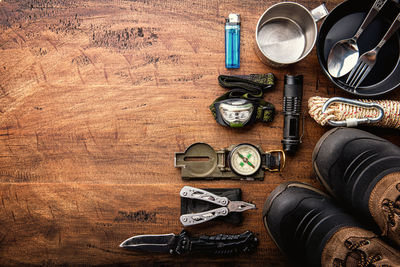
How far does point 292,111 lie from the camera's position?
36.7 inches

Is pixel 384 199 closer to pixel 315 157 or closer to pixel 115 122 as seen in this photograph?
pixel 315 157

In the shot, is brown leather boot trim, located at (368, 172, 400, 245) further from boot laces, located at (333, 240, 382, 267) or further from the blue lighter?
the blue lighter

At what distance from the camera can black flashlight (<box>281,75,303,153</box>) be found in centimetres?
92

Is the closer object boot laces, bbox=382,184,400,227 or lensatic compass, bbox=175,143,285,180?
boot laces, bbox=382,184,400,227

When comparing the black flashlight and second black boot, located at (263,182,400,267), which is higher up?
the black flashlight

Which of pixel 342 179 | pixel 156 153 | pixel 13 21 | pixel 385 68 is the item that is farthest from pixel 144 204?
pixel 385 68

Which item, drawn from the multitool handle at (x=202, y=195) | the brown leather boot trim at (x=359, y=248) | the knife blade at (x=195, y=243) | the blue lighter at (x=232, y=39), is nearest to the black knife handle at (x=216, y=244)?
the knife blade at (x=195, y=243)

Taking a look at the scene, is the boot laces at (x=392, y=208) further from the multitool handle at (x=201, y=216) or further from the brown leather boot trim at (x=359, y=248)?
the multitool handle at (x=201, y=216)

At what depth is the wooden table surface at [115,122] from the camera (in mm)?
979

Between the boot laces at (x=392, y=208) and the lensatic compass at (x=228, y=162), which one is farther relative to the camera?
the lensatic compass at (x=228, y=162)

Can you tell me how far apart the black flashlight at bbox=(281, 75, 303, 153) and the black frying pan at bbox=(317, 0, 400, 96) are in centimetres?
11

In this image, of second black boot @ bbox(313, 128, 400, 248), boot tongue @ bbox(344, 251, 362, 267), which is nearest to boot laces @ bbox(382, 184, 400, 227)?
second black boot @ bbox(313, 128, 400, 248)

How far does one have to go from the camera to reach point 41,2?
3.22ft

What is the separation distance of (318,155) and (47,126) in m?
0.94
